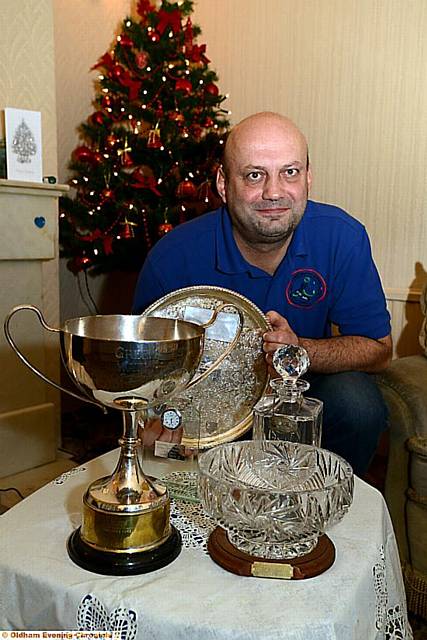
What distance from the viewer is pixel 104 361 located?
84 centimetres

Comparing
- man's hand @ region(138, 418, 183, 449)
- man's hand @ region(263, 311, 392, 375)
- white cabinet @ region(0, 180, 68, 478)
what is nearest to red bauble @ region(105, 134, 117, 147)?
white cabinet @ region(0, 180, 68, 478)

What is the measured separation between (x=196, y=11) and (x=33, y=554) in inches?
107

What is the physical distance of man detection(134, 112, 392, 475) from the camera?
165 centimetres

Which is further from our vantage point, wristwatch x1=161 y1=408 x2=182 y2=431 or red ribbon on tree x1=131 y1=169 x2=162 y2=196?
red ribbon on tree x1=131 y1=169 x2=162 y2=196

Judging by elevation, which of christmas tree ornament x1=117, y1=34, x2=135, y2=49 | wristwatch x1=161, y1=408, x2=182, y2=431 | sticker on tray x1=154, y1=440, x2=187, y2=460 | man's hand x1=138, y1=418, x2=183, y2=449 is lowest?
sticker on tray x1=154, y1=440, x2=187, y2=460

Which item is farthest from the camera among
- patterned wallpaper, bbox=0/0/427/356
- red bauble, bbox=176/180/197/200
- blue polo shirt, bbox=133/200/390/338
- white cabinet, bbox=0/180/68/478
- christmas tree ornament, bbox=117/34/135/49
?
christmas tree ornament, bbox=117/34/135/49

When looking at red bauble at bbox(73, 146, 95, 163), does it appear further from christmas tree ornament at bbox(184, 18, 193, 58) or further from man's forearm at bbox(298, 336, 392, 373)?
man's forearm at bbox(298, 336, 392, 373)

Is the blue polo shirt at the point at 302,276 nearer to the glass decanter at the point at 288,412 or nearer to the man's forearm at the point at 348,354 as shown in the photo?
the man's forearm at the point at 348,354

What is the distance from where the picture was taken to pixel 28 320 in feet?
7.70

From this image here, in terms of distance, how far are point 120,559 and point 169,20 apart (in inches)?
90.9

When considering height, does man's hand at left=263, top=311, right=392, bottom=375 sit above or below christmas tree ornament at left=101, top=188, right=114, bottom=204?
below

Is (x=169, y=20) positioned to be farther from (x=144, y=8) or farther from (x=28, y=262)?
(x=28, y=262)

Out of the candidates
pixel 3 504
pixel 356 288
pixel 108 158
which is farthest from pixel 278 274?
pixel 108 158

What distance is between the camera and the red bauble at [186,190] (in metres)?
2.62
